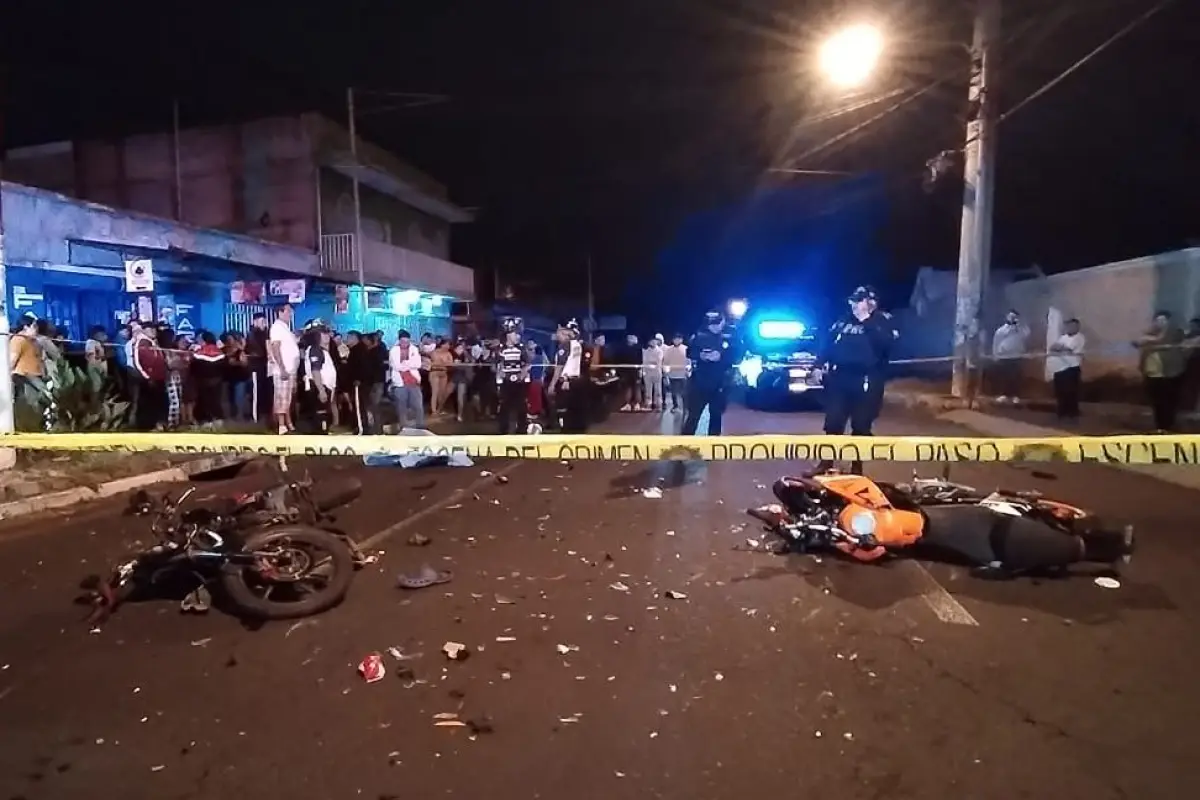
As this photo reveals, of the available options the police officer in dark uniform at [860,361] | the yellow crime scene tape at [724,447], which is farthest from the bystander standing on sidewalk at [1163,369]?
the yellow crime scene tape at [724,447]

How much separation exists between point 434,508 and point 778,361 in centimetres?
1287

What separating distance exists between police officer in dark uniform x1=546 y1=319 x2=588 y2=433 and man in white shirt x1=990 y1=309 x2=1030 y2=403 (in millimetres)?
7521

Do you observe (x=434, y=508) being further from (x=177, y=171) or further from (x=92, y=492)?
(x=177, y=171)

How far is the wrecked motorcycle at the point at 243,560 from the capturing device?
4.92 metres

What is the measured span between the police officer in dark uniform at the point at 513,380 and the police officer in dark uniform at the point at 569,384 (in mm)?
1042

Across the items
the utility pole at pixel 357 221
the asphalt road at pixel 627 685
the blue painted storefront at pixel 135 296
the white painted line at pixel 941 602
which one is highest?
the utility pole at pixel 357 221

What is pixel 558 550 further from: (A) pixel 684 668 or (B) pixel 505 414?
(B) pixel 505 414

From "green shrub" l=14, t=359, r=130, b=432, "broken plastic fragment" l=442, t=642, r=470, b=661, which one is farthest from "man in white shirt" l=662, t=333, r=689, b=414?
"broken plastic fragment" l=442, t=642, r=470, b=661

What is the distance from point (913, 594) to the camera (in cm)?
535

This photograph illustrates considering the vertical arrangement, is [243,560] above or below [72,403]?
below

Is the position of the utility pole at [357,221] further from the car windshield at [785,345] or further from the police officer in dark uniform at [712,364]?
the police officer in dark uniform at [712,364]

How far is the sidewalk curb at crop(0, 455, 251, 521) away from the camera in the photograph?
27.5 ft

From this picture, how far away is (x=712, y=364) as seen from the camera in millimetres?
9727

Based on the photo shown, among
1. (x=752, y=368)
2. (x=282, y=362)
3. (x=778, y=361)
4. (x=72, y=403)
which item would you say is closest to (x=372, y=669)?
(x=72, y=403)
